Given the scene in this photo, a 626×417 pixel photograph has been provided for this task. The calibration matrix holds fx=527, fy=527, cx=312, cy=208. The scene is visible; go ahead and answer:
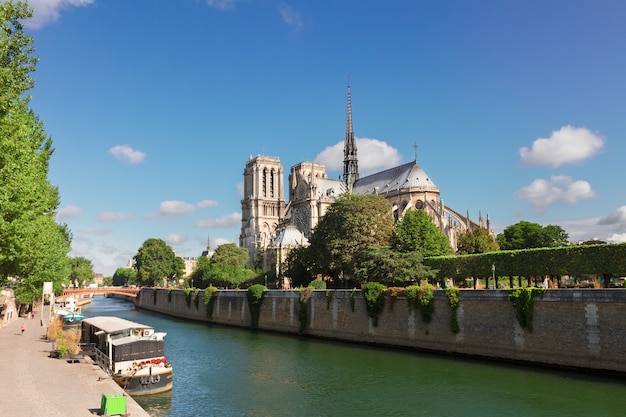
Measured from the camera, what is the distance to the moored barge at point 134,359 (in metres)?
22.3

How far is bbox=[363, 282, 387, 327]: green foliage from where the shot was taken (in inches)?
1433

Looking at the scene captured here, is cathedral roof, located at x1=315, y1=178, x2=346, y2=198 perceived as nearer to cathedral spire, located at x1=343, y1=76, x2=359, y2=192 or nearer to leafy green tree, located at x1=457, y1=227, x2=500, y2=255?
cathedral spire, located at x1=343, y1=76, x2=359, y2=192

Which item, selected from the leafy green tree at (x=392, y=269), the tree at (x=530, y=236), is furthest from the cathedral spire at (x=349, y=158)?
the leafy green tree at (x=392, y=269)

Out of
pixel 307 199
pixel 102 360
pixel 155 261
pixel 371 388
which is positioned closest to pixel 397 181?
pixel 307 199

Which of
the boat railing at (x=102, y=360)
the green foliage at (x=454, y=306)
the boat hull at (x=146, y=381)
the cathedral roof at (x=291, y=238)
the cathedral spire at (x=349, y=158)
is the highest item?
the cathedral spire at (x=349, y=158)

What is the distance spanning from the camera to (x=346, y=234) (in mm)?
51594

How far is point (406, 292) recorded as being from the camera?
34.6 meters

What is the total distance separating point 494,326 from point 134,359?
18696 mm

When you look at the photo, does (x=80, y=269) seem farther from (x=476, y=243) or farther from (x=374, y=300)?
(x=374, y=300)

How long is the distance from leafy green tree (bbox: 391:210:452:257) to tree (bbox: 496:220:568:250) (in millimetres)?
24929

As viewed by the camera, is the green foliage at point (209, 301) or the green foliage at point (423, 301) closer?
the green foliage at point (423, 301)

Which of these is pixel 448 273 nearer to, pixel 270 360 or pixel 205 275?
pixel 270 360

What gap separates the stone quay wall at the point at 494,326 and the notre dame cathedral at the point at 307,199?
97.3 ft

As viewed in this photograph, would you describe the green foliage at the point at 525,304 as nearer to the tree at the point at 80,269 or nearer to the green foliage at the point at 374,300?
the green foliage at the point at 374,300
